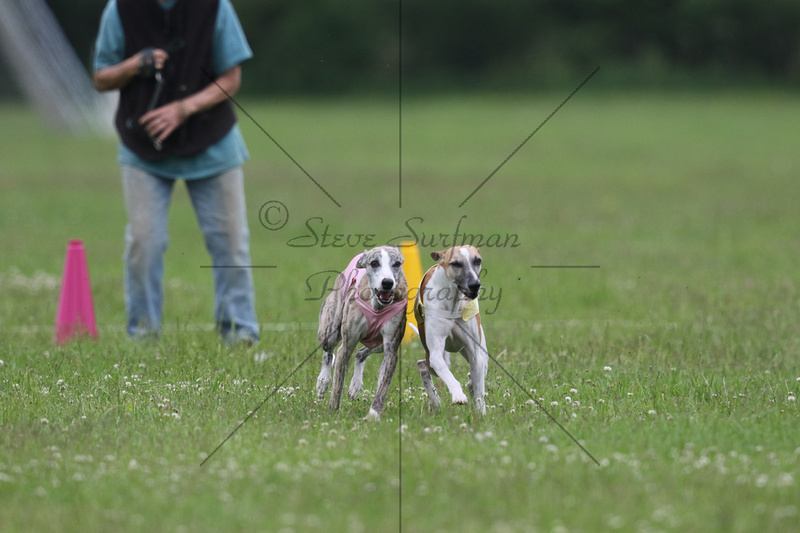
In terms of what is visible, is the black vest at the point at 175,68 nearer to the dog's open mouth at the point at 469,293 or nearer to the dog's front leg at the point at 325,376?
the dog's front leg at the point at 325,376

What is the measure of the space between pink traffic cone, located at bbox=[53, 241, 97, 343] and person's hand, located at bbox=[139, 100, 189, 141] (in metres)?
1.19

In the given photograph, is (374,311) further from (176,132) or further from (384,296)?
(176,132)

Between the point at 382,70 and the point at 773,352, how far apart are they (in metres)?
43.4

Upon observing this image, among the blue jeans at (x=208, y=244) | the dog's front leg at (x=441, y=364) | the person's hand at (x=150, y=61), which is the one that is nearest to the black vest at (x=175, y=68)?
the person's hand at (x=150, y=61)

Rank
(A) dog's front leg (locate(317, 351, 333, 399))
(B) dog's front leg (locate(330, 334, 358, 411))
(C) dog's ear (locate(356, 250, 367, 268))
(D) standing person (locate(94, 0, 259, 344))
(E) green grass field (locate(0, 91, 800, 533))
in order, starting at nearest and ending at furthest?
(E) green grass field (locate(0, 91, 800, 533)), (C) dog's ear (locate(356, 250, 367, 268)), (B) dog's front leg (locate(330, 334, 358, 411)), (A) dog's front leg (locate(317, 351, 333, 399)), (D) standing person (locate(94, 0, 259, 344))

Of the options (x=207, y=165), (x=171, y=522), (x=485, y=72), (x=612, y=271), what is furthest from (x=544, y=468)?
(x=485, y=72)

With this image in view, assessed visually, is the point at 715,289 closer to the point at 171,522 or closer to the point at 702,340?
the point at 702,340

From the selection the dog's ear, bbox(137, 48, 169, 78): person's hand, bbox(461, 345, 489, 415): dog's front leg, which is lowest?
bbox(461, 345, 489, 415): dog's front leg

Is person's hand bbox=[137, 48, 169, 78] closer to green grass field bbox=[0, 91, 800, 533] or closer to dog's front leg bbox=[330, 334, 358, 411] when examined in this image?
green grass field bbox=[0, 91, 800, 533]

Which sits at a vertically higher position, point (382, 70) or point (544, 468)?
A: point (382, 70)

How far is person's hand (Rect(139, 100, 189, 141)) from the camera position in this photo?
719 centimetres

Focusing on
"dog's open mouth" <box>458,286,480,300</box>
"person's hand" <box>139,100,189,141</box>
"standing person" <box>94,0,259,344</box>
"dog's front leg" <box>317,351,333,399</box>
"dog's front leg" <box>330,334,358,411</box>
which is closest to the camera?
"dog's open mouth" <box>458,286,480,300</box>

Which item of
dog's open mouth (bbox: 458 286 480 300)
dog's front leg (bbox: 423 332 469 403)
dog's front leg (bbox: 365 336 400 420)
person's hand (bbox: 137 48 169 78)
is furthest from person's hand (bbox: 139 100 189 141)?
dog's open mouth (bbox: 458 286 480 300)

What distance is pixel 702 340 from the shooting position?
23.9 ft
